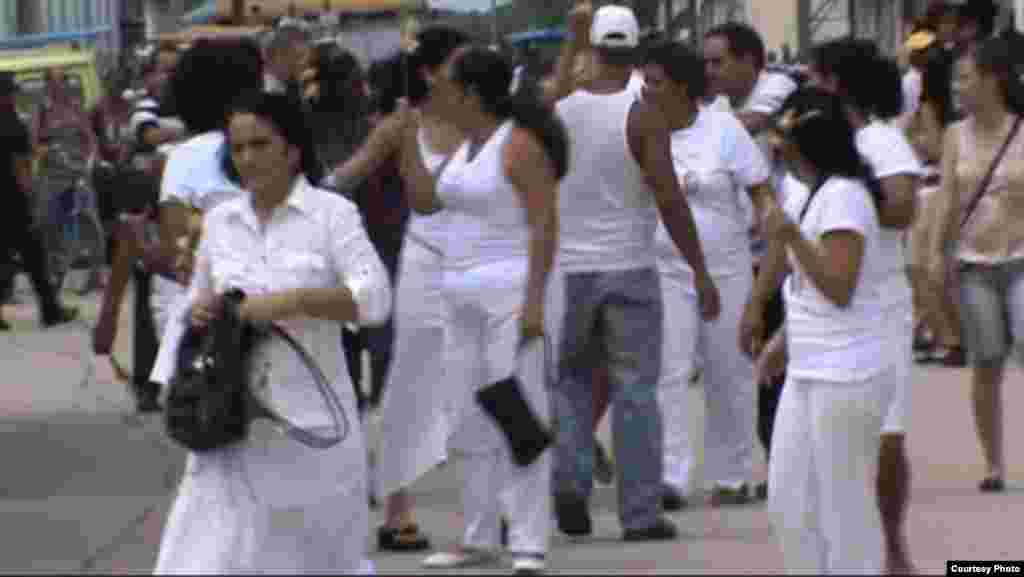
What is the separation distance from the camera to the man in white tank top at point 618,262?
10.4 m

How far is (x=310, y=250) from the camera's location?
771cm

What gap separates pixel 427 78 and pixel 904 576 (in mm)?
2386

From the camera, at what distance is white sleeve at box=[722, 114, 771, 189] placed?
1134 centimetres

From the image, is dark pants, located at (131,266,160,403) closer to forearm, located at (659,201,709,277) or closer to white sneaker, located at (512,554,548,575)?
forearm, located at (659,201,709,277)

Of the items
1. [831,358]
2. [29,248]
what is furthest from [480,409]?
[29,248]

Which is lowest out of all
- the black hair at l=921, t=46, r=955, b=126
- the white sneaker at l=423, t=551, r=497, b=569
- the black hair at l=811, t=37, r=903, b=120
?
the white sneaker at l=423, t=551, r=497, b=569

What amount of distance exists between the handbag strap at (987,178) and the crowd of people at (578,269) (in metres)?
0.01

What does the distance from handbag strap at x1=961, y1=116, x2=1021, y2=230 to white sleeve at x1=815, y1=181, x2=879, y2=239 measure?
3826 millimetres

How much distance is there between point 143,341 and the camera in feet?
50.4

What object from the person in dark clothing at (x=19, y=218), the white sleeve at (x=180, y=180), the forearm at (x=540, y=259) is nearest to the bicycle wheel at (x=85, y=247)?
the person in dark clothing at (x=19, y=218)

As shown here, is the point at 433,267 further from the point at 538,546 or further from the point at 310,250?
the point at 310,250

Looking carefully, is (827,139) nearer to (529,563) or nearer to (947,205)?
(529,563)

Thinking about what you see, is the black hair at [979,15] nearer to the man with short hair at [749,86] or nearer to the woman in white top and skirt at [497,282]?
the man with short hair at [749,86]

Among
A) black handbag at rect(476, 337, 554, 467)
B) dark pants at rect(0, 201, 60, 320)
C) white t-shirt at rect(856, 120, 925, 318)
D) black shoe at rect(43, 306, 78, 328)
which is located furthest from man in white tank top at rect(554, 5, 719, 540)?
black shoe at rect(43, 306, 78, 328)
